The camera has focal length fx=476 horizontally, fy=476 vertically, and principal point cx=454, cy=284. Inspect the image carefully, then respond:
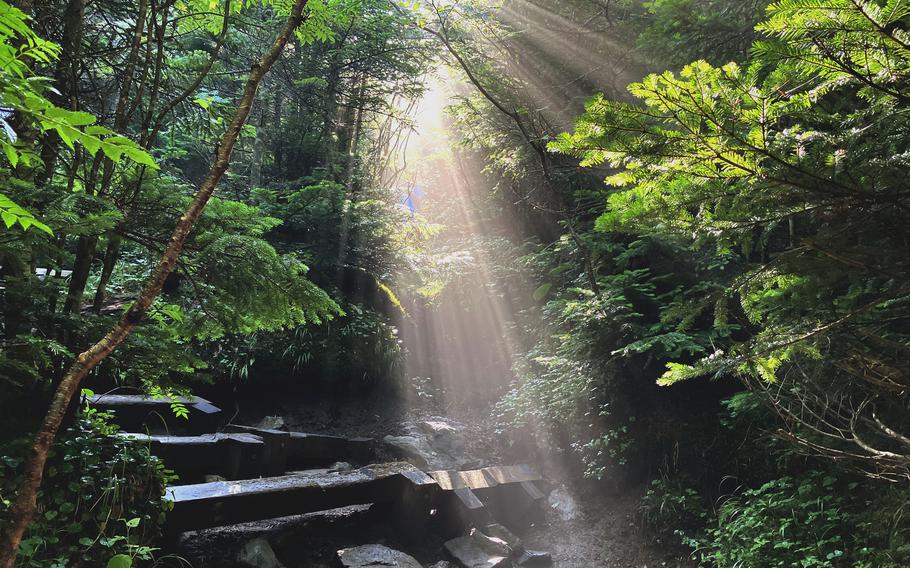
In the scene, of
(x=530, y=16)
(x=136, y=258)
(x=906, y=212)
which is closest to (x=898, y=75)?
(x=906, y=212)

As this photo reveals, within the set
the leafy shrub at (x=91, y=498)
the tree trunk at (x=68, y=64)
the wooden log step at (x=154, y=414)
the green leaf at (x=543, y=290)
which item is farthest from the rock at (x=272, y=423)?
the green leaf at (x=543, y=290)

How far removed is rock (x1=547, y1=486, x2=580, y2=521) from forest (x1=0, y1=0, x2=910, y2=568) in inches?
1.1

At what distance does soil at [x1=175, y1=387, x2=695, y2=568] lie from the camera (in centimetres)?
434

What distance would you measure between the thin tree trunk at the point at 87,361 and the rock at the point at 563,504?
19.4 feet

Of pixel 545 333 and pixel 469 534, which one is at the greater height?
pixel 545 333

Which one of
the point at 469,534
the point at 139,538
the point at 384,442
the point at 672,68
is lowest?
the point at 384,442

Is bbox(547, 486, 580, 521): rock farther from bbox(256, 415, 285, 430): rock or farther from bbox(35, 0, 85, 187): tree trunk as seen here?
bbox(35, 0, 85, 187): tree trunk

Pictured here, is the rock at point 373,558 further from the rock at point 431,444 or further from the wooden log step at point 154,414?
the rock at point 431,444

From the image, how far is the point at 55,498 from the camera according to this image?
2801 mm

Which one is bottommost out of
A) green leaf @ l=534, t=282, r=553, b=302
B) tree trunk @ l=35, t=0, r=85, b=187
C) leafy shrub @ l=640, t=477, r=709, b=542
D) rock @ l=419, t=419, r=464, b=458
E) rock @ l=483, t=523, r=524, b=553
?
rock @ l=419, t=419, r=464, b=458

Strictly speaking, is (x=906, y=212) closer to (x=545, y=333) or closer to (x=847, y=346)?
(x=847, y=346)

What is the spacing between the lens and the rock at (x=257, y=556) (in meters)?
3.87

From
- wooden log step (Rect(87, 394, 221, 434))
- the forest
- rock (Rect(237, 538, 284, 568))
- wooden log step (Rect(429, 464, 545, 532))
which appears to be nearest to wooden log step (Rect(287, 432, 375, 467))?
the forest

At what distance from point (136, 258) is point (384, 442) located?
437 cm
